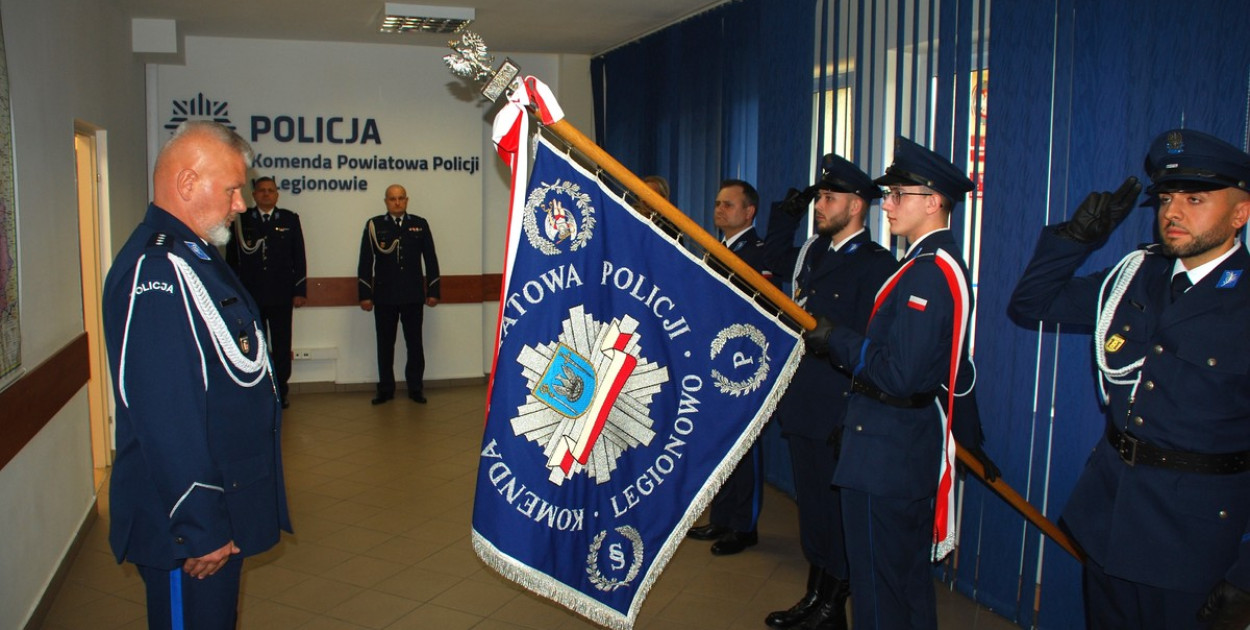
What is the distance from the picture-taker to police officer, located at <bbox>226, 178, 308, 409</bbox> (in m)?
7.14

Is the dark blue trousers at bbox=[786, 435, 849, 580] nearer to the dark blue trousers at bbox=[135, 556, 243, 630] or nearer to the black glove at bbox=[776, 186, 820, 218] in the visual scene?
the black glove at bbox=[776, 186, 820, 218]

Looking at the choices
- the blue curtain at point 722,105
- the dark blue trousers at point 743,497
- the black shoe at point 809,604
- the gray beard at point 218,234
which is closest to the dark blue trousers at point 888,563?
the black shoe at point 809,604

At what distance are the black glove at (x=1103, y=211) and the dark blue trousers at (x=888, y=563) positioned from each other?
897 mm

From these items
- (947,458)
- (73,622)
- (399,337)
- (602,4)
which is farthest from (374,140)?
(947,458)

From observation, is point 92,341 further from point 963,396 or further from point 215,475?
point 963,396

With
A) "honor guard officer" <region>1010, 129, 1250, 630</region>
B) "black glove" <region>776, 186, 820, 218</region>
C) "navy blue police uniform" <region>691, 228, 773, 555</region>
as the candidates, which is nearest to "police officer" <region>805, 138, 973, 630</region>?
"honor guard officer" <region>1010, 129, 1250, 630</region>

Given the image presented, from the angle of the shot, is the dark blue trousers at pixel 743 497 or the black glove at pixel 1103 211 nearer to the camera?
the black glove at pixel 1103 211

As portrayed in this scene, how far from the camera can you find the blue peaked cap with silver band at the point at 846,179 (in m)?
3.29

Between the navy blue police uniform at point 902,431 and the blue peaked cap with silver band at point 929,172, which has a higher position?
the blue peaked cap with silver band at point 929,172

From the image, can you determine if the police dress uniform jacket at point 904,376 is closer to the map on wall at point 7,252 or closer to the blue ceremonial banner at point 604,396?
the blue ceremonial banner at point 604,396

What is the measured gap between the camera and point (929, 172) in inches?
102

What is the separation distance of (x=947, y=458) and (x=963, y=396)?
275 millimetres

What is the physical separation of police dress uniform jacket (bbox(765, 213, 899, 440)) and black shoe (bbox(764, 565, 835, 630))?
1.78ft

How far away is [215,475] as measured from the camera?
2.04 m
